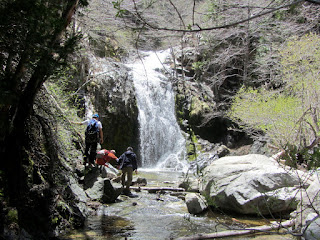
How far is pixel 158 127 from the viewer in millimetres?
17891

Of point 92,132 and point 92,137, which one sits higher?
point 92,132

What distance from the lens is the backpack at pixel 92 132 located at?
712cm

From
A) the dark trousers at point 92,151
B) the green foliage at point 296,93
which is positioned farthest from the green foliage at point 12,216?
the green foliage at point 296,93

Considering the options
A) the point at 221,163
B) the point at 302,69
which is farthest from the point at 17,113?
the point at 302,69

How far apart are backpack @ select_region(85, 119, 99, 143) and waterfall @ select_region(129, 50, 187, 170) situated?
9.71 metres

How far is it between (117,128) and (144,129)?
6.26 ft

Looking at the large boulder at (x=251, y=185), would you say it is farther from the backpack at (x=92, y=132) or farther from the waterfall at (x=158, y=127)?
the waterfall at (x=158, y=127)

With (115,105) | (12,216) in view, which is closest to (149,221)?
(12,216)

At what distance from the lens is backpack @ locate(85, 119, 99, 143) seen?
7.12 m

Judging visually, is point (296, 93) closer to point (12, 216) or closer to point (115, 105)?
point (115, 105)

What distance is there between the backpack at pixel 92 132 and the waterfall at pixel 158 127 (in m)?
9.71

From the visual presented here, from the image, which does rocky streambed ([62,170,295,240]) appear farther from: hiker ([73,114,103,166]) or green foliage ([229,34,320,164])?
green foliage ([229,34,320,164])

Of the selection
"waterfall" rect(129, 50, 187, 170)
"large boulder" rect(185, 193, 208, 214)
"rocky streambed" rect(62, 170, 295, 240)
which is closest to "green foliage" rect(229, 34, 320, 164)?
"large boulder" rect(185, 193, 208, 214)

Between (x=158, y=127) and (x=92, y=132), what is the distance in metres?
10.9
